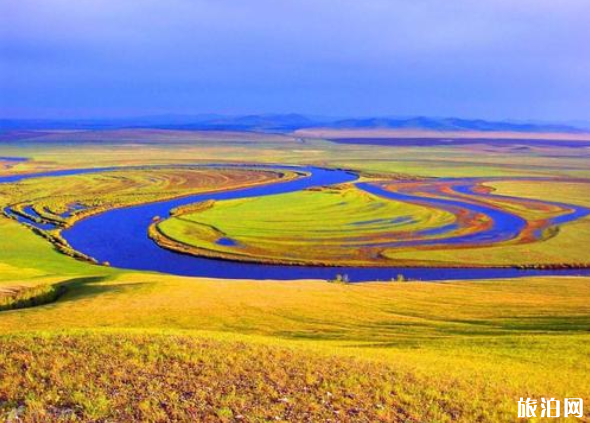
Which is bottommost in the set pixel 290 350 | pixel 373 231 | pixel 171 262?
pixel 171 262

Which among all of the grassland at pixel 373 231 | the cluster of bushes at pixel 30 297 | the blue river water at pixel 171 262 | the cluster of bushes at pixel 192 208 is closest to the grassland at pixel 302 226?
the grassland at pixel 373 231

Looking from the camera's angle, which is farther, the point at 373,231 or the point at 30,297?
the point at 373,231

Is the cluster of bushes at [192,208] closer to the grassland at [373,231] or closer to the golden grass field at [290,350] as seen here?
the grassland at [373,231]

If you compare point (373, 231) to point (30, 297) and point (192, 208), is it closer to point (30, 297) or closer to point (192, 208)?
point (192, 208)

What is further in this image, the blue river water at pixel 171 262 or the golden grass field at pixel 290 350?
the blue river water at pixel 171 262

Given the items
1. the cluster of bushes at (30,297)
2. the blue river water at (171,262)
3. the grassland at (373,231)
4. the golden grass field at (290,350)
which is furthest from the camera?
the grassland at (373,231)

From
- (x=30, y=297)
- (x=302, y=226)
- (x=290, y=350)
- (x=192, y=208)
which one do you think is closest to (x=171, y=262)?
(x=302, y=226)

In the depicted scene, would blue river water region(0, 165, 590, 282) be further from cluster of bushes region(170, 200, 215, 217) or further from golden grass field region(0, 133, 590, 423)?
golden grass field region(0, 133, 590, 423)

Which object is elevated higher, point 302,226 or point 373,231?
point 302,226

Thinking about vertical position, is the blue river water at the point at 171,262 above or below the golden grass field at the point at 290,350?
below
